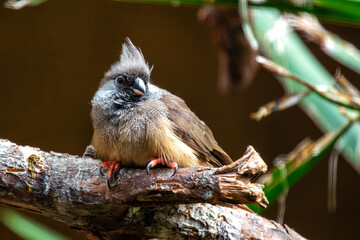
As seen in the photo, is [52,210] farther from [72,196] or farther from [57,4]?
[57,4]

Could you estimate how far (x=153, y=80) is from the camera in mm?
6344

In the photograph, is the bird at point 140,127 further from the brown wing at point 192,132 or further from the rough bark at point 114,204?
the rough bark at point 114,204

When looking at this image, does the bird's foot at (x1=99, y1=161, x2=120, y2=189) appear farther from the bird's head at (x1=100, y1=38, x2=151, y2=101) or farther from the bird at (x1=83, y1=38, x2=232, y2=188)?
the bird's head at (x1=100, y1=38, x2=151, y2=101)

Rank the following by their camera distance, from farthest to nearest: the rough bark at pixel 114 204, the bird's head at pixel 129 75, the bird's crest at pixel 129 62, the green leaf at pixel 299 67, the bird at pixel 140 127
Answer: the green leaf at pixel 299 67, the bird's crest at pixel 129 62, the bird's head at pixel 129 75, the bird at pixel 140 127, the rough bark at pixel 114 204

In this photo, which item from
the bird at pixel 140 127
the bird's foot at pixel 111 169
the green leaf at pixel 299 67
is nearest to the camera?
the bird's foot at pixel 111 169

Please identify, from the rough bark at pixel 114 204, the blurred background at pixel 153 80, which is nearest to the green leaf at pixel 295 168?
the rough bark at pixel 114 204

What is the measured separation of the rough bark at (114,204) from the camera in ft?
8.45

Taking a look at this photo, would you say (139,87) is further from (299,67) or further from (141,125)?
(299,67)

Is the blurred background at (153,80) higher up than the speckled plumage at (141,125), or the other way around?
the blurred background at (153,80)

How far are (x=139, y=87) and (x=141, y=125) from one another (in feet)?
A: 1.29

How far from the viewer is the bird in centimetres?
279

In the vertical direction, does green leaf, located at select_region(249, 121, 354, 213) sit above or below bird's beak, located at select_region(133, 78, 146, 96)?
below

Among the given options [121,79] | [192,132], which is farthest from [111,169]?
[121,79]

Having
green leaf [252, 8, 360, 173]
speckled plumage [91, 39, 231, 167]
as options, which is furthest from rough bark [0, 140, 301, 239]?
green leaf [252, 8, 360, 173]
